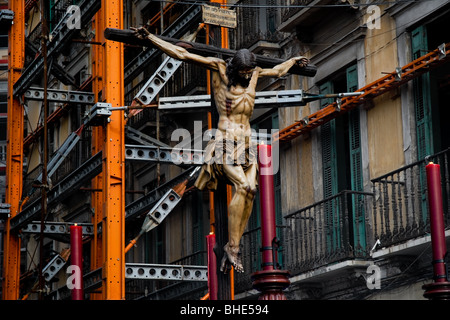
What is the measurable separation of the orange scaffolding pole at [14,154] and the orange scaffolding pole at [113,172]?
19.2 ft

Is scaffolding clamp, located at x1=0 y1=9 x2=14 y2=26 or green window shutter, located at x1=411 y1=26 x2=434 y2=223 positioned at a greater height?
scaffolding clamp, located at x1=0 y1=9 x2=14 y2=26

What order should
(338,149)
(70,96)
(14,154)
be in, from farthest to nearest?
1. (14,154)
2. (70,96)
3. (338,149)

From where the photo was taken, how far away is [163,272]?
862 inches

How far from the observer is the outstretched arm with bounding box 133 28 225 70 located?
9891 mm

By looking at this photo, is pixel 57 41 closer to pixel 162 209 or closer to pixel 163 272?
pixel 162 209

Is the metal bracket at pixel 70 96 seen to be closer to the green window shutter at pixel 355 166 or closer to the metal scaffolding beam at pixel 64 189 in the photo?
the metal scaffolding beam at pixel 64 189

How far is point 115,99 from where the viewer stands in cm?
Result: 2227

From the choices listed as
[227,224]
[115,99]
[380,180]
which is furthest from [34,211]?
[227,224]

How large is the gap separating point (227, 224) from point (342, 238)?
11.8 meters

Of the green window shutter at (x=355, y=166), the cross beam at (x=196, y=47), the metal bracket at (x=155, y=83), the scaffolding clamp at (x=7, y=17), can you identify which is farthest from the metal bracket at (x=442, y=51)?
the scaffolding clamp at (x=7, y=17)

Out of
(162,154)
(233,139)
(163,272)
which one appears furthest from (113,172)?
(233,139)

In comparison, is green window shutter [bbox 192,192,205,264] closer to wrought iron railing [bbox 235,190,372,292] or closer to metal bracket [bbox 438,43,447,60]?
wrought iron railing [bbox 235,190,372,292]

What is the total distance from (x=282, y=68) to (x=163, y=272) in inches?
469

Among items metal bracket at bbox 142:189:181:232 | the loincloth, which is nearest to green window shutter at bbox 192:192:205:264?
metal bracket at bbox 142:189:181:232
